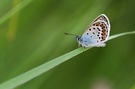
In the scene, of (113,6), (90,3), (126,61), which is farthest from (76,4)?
(126,61)

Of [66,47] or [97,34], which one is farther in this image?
[66,47]

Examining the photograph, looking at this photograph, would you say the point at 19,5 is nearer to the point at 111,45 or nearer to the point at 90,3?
the point at 90,3

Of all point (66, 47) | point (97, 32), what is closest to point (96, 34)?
point (97, 32)

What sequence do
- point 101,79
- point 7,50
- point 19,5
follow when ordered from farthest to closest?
point 101,79
point 7,50
point 19,5

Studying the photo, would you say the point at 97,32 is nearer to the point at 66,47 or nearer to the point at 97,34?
the point at 97,34

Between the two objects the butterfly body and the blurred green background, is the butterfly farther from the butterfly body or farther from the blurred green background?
the blurred green background

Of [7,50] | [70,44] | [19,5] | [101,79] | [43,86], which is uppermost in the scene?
Answer: [19,5]
